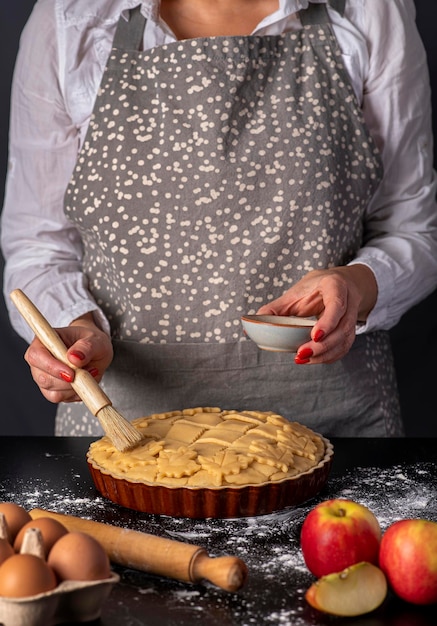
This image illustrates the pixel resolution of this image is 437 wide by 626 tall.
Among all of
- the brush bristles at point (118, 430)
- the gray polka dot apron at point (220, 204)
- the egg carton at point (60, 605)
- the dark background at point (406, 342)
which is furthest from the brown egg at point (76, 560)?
the dark background at point (406, 342)

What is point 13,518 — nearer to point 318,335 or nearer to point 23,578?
point 23,578

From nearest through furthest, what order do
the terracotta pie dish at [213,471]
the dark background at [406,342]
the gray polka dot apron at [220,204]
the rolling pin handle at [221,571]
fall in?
the rolling pin handle at [221,571] → the terracotta pie dish at [213,471] → the gray polka dot apron at [220,204] → the dark background at [406,342]

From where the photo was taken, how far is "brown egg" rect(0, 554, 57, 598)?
90cm

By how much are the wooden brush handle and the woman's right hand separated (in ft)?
0.04

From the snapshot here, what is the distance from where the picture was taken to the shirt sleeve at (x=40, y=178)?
192 centimetres

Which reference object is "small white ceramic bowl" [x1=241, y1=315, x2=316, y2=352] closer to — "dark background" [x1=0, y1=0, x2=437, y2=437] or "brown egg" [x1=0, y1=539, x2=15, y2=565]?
"brown egg" [x1=0, y1=539, x2=15, y2=565]

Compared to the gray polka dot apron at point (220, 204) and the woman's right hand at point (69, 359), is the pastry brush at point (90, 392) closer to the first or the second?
the woman's right hand at point (69, 359)

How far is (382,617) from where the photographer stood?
3.34 feet

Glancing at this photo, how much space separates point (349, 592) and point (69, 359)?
68 cm

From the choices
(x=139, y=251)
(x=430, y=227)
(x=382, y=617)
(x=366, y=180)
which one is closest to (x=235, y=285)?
(x=139, y=251)

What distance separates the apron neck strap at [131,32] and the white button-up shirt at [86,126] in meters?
0.02

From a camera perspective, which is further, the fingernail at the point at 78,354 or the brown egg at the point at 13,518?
the fingernail at the point at 78,354

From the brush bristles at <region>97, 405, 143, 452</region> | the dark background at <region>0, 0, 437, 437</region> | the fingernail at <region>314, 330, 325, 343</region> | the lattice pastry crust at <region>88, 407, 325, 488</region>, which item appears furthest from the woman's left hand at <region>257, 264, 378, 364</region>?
the dark background at <region>0, 0, 437, 437</region>

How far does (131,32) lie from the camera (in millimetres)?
1902
